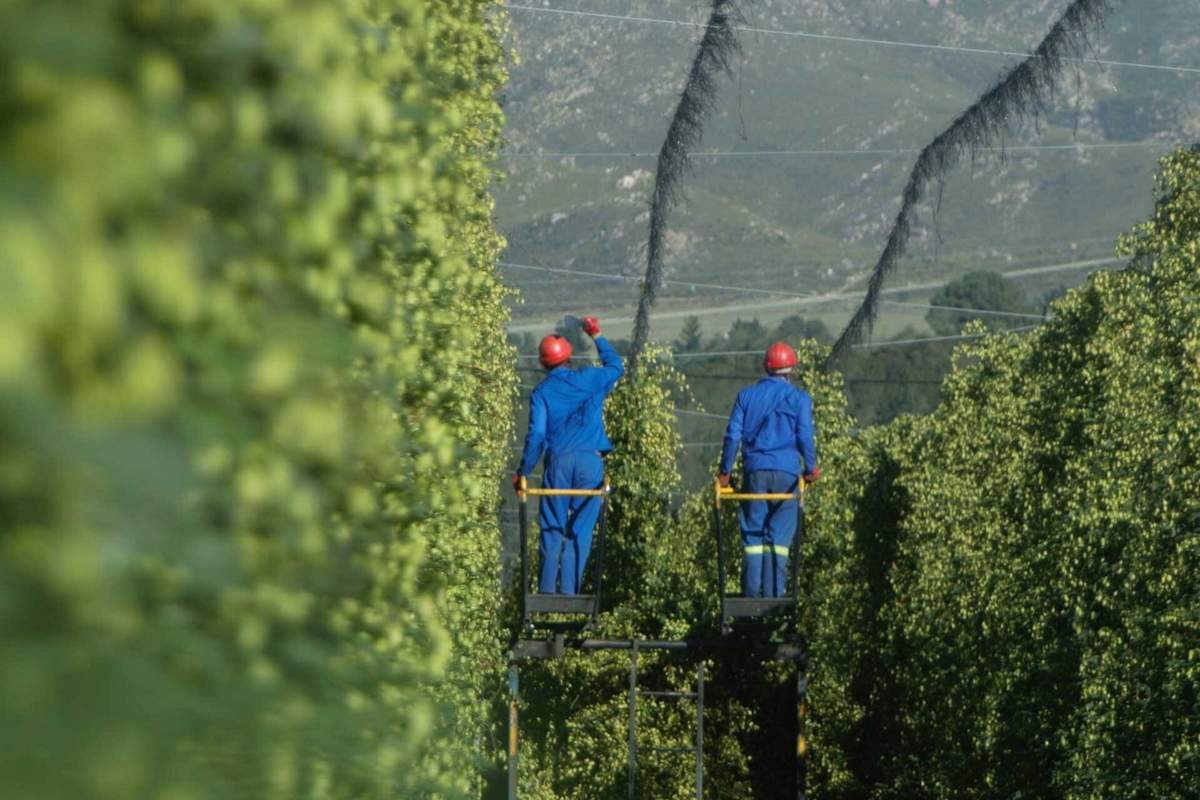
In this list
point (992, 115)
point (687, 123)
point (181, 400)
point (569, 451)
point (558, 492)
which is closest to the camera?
point (181, 400)

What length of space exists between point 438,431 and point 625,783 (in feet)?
69.2

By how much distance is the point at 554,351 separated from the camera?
1275 centimetres

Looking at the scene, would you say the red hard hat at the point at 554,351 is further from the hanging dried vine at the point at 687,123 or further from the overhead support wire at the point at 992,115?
the overhead support wire at the point at 992,115

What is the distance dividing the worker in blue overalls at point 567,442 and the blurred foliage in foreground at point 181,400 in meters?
9.89

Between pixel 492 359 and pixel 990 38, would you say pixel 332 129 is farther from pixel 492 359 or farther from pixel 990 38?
pixel 990 38

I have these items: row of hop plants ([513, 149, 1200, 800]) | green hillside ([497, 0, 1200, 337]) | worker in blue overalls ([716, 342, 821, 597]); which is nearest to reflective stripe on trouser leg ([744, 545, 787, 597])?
worker in blue overalls ([716, 342, 821, 597])

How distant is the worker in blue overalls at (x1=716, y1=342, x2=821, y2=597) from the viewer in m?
13.2

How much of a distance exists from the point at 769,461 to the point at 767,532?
0.68 meters

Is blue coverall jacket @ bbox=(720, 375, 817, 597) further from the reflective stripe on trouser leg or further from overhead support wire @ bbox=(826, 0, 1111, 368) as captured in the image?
overhead support wire @ bbox=(826, 0, 1111, 368)

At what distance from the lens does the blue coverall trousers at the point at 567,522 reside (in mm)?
13250

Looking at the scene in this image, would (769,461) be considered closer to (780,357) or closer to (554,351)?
(780,357)

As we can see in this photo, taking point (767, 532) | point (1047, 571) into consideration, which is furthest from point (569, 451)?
point (1047, 571)

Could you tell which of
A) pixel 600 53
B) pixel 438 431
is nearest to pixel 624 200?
pixel 600 53

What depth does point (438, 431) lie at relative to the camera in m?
4.29
